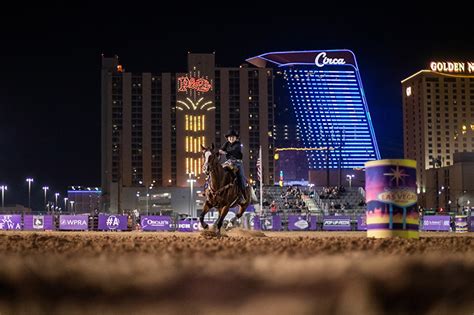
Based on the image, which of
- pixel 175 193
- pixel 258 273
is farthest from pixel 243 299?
pixel 175 193

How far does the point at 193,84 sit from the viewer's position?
453ft

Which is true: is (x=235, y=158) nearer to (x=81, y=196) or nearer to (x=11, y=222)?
(x=11, y=222)

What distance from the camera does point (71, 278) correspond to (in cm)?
358

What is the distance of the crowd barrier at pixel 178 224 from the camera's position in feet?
142

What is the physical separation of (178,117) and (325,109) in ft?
137

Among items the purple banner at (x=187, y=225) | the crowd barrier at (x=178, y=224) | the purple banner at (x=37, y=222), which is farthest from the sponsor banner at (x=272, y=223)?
the purple banner at (x=37, y=222)

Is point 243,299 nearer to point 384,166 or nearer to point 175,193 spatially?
point 384,166

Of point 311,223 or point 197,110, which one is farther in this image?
point 197,110

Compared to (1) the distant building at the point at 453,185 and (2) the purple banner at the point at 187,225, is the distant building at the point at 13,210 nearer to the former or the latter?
(2) the purple banner at the point at 187,225

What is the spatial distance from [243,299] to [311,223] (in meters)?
41.4

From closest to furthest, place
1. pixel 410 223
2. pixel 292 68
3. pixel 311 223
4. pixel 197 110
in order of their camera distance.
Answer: pixel 410 223 → pixel 311 223 → pixel 197 110 → pixel 292 68

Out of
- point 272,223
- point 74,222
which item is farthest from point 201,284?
point 74,222

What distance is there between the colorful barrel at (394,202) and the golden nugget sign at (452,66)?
601 feet

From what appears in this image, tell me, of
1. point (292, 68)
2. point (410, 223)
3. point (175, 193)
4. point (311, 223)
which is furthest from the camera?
point (292, 68)
